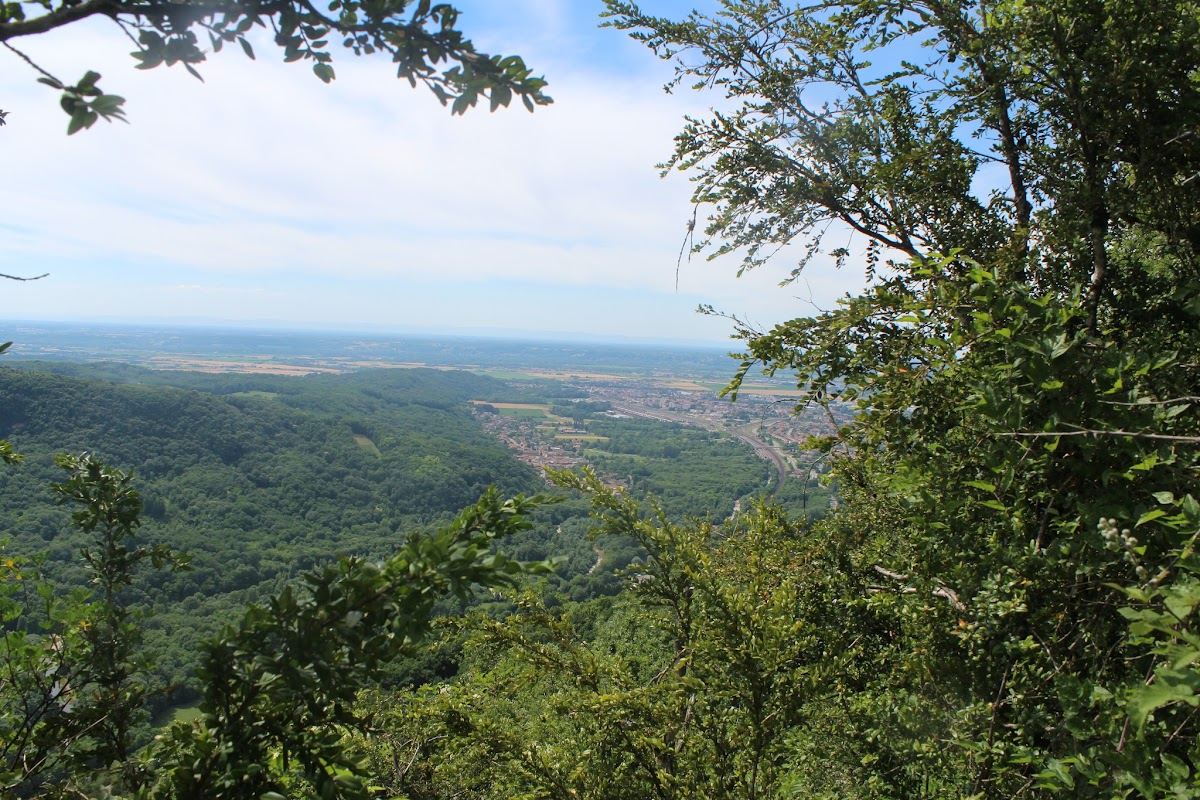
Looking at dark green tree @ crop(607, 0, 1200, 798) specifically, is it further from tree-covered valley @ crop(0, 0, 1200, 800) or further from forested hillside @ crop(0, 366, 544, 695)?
forested hillside @ crop(0, 366, 544, 695)

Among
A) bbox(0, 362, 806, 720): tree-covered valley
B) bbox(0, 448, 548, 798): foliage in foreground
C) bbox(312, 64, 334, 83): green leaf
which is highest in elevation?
bbox(312, 64, 334, 83): green leaf

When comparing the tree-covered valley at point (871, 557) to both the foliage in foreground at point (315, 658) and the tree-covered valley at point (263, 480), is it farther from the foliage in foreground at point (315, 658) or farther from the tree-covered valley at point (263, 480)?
the tree-covered valley at point (263, 480)

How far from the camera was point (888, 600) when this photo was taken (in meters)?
2.69

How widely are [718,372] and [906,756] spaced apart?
154220mm

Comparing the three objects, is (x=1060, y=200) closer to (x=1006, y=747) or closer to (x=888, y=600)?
(x=888, y=600)

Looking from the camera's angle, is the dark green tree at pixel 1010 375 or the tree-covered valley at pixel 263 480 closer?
the dark green tree at pixel 1010 375

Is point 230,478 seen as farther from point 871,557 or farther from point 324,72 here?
point 324,72

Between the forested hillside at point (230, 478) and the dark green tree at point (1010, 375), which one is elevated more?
the dark green tree at point (1010, 375)

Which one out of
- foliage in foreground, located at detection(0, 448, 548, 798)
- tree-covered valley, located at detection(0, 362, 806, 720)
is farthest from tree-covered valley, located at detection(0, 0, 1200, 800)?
tree-covered valley, located at detection(0, 362, 806, 720)

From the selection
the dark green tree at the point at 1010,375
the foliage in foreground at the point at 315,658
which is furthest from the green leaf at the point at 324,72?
the dark green tree at the point at 1010,375

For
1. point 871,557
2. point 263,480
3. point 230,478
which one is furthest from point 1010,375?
point 263,480

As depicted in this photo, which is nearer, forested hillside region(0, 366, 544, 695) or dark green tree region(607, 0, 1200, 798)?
dark green tree region(607, 0, 1200, 798)

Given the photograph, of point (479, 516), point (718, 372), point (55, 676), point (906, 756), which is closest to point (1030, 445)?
point (906, 756)

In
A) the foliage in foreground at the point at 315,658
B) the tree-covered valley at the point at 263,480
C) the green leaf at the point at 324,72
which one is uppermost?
the green leaf at the point at 324,72
